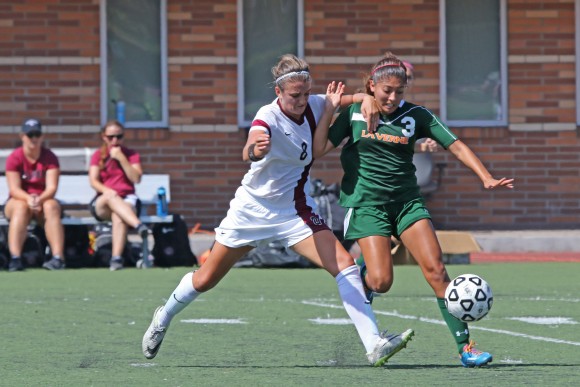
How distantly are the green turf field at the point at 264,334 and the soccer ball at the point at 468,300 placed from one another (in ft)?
0.97

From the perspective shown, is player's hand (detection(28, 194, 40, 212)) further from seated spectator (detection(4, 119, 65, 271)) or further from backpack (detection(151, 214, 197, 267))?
backpack (detection(151, 214, 197, 267))

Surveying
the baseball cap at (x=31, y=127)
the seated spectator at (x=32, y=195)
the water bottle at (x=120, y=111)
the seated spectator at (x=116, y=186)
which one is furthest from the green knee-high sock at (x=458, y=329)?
the water bottle at (x=120, y=111)

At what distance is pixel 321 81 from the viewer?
2181 centimetres

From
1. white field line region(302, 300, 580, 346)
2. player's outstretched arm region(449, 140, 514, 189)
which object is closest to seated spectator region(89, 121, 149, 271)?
white field line region(302, 300, 580, 346)

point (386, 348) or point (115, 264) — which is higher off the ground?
point (386, 348)

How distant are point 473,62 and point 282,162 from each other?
13458 mm

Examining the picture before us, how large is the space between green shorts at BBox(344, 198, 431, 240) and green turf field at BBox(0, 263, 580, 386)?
73 cm

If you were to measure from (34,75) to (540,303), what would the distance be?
33.8ft

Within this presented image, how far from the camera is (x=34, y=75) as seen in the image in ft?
71.4

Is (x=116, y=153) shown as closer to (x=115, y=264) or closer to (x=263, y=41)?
(x=115, y=264)

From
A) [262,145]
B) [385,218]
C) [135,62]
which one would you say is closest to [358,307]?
[385,218]

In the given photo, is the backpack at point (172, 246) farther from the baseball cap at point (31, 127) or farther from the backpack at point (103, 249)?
the baseball cap at point (31, 127)

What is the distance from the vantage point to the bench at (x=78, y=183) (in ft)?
63.9

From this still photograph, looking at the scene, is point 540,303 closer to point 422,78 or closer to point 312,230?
point 312,230
